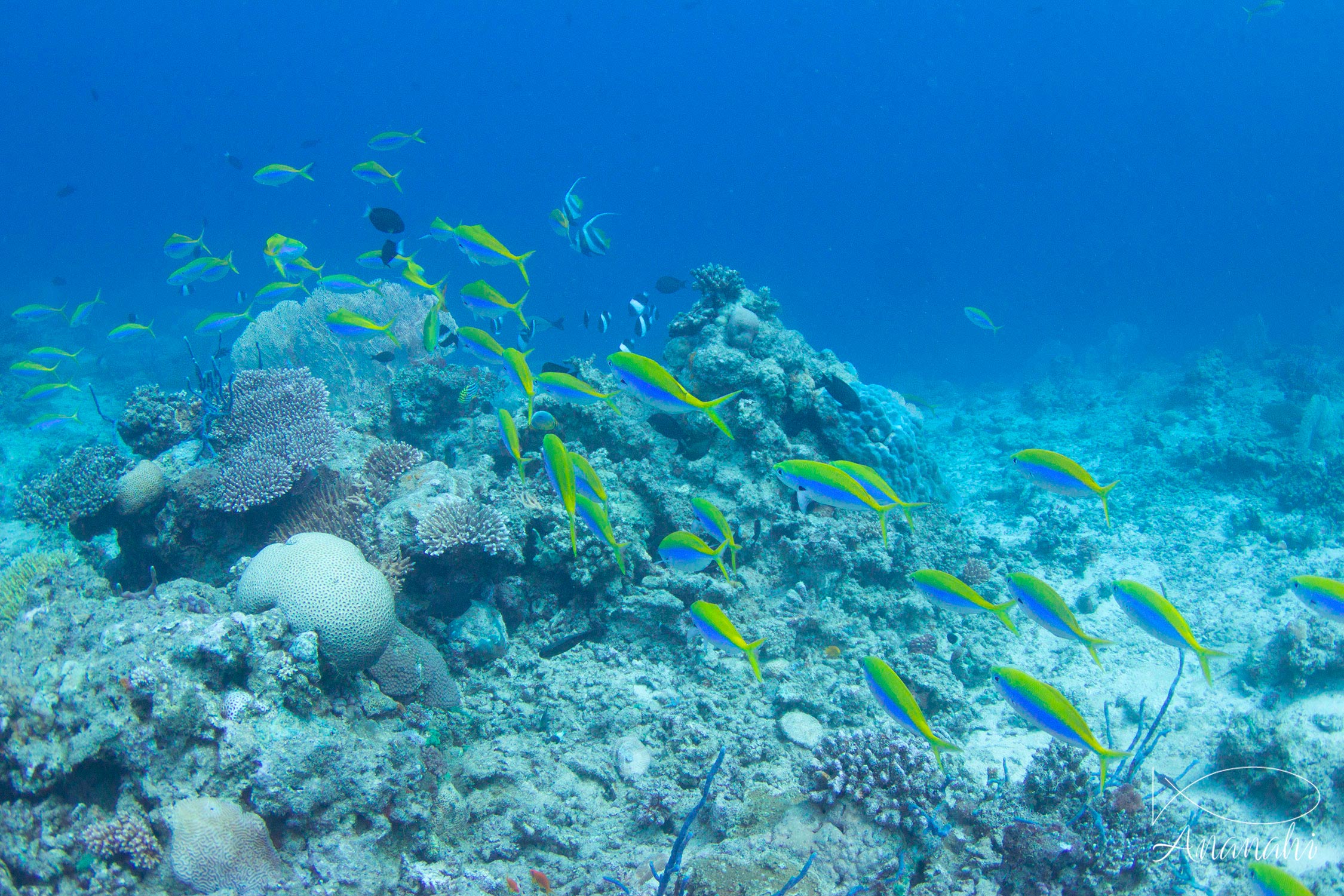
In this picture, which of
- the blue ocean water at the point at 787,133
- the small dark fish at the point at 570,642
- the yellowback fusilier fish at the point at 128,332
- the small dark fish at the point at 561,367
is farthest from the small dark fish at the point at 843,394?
the blue ocean water at the point at 787,133

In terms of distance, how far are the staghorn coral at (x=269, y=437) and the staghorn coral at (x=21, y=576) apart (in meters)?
1.40

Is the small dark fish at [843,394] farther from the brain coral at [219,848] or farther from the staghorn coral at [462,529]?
the brain coral at [219,848]

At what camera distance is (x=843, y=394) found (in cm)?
704

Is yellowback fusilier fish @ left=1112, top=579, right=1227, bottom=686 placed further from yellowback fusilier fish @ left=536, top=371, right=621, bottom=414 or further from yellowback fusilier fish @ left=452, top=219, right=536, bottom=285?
yellowback fusilier fish @ left=452, top=219, right=536, bottom=285

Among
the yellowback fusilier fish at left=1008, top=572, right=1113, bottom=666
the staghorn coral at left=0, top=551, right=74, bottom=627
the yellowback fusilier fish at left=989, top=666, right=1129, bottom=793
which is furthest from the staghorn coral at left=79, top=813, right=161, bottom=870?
the yellowback fusilier fish at left=1008, top=572, right=1113, bottom=666

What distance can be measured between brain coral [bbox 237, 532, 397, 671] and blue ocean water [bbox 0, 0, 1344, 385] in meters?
61.7

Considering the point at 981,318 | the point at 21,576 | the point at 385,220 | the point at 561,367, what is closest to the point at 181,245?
the point at 385,220

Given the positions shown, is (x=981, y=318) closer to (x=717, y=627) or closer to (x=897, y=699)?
(x=897, y=699)

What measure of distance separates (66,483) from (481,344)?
19.7ft

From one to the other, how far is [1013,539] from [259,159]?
11483cm

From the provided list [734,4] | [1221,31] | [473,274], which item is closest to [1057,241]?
[1221,31]

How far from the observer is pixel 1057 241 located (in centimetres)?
9531

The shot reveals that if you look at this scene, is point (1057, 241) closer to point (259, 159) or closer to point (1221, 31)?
point (1221, 31)

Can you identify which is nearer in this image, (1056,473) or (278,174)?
(1056,473)
